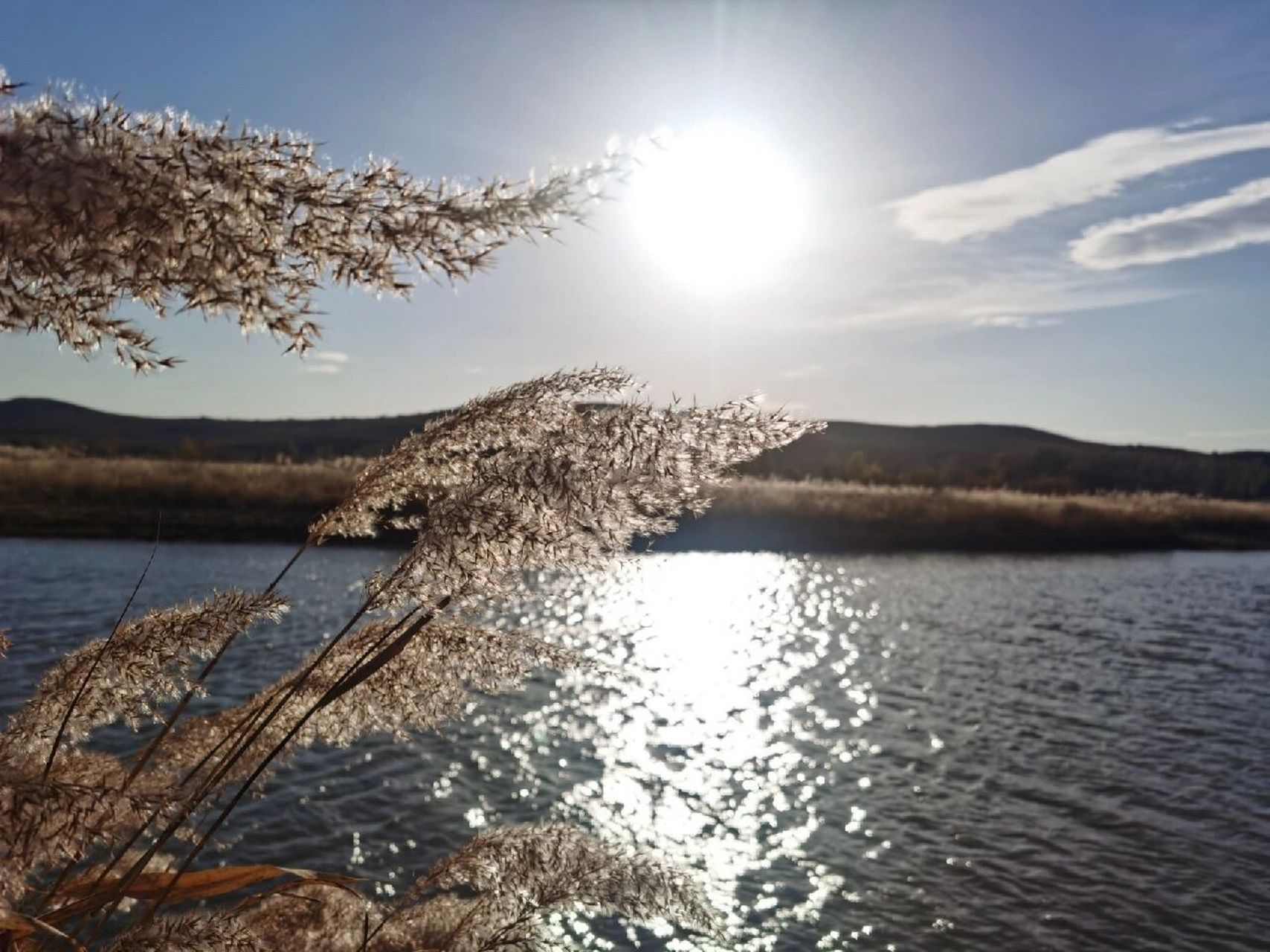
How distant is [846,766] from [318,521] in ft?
28.0

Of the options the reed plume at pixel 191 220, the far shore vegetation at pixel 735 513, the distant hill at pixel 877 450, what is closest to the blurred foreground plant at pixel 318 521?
the reed plume at pixel 191 220

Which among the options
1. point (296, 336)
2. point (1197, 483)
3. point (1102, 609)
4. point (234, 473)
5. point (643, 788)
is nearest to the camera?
point (296, 336)

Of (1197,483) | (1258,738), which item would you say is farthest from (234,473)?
(1197,483)

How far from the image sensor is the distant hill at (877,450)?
59.7 meters

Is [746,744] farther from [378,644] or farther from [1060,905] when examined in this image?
[378,644]

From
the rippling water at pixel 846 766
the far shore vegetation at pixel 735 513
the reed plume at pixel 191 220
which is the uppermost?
the reed plume at pixel 191 220

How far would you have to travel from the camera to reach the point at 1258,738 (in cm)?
1182

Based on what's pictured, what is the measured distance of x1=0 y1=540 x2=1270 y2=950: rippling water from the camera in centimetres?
720

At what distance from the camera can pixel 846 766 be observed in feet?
33.8

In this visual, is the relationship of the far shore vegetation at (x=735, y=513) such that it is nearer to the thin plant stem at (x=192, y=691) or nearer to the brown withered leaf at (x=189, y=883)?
the brown withered leaf at (x=189, y=883)

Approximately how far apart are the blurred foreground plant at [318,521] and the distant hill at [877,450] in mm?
44598

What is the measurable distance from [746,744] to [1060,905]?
4.26 m

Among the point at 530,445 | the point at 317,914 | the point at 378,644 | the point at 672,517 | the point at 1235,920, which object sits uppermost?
the point at 530,445

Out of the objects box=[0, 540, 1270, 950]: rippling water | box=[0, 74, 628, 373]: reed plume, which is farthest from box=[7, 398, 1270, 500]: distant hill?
box=[0, 74, 628, 373]: reed plume
